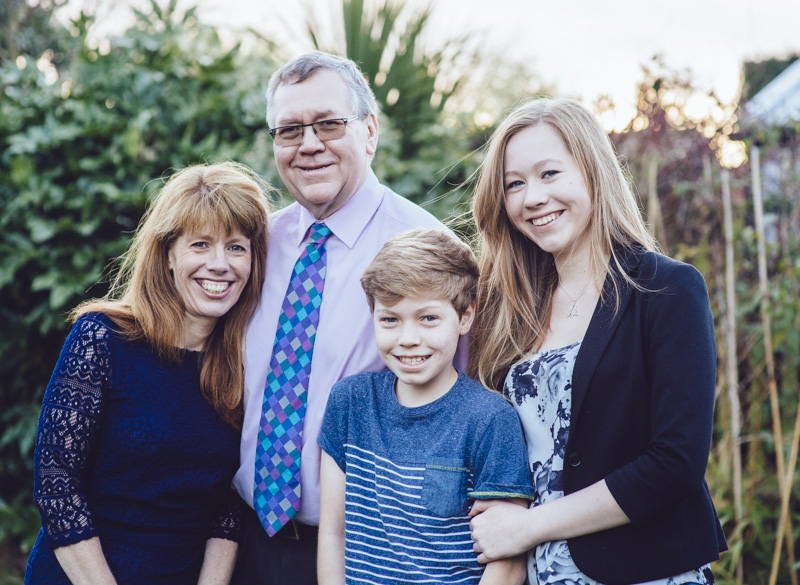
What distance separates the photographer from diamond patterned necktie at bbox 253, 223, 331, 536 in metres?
2.21

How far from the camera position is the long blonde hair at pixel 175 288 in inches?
86.7

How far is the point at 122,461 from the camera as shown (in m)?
2.09

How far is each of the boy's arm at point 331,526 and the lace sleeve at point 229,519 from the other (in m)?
0.41

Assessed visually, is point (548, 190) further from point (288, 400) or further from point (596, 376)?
point (288, 400)

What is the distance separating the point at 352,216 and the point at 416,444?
0.89 metres

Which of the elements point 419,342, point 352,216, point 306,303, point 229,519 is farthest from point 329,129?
point 229,519

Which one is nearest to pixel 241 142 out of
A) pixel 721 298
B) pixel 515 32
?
pixel 721 298

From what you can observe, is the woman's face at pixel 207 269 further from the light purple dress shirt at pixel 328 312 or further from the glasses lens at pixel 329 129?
the glasses lens at pixel 329 129

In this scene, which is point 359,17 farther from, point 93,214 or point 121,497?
point 121,497

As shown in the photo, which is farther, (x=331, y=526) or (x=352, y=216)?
(x=352, y=216)

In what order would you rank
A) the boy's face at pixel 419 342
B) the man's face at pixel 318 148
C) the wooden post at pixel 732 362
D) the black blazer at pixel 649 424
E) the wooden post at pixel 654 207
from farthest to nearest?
the wooden post at pixel 654 207
the wooden post at pixel 732 362
the man's face at pixel 318 148
the boy's face at pixel 419 342
the black blazer at pixel 649 424

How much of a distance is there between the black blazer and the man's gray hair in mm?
1159

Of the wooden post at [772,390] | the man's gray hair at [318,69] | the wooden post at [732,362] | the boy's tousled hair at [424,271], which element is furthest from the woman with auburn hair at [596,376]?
the wooden post at [732,362]

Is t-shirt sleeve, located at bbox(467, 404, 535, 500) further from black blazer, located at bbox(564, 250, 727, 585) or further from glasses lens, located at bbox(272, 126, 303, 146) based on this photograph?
glasses lens, located at bbox(272, 126, 303, 146)
